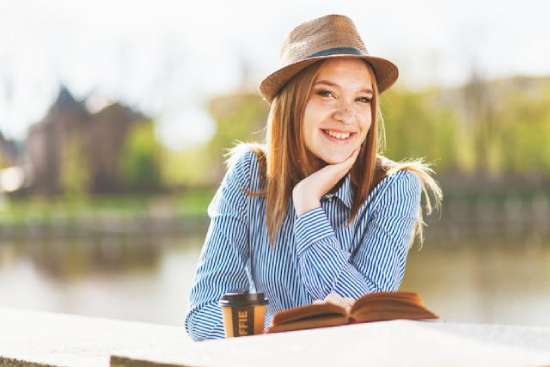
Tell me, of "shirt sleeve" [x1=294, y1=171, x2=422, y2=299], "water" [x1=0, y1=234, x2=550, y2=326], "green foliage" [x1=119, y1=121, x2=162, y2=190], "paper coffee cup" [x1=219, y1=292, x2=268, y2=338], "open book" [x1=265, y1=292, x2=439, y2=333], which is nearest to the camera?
"open book" [x1=265, y1=292, x2=439, y2=333]

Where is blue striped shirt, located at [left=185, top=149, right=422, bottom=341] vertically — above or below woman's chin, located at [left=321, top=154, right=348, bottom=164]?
below

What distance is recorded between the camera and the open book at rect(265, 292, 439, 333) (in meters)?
1.52

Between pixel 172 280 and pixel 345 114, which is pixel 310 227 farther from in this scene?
pixel 172 280

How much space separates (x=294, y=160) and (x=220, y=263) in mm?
255

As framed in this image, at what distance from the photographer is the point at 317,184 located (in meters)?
1.92

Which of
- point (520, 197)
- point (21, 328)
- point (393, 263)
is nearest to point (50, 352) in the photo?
point (21, 328)

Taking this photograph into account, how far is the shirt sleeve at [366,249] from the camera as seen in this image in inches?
73.7

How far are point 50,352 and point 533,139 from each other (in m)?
47.0

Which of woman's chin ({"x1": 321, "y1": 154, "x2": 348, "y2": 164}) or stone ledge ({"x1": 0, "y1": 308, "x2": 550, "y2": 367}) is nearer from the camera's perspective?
stone ledge ({"x1": 0, "y1": 308, "x2": 550, "y2": 367})

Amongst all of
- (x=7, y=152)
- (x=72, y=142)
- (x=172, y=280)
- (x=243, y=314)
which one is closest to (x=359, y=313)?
(x=243, y=314)

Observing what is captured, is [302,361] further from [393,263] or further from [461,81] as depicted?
[461,81]

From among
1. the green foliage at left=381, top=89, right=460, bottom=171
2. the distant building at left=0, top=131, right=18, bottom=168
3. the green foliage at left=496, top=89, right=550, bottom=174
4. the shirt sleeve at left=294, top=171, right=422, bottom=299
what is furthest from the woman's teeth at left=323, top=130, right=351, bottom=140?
the distant building at left=0, top=131, right=18, bottom=168

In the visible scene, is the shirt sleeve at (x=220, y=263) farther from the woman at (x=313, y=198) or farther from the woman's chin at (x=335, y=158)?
the woman's chin at (x=335, y=158)

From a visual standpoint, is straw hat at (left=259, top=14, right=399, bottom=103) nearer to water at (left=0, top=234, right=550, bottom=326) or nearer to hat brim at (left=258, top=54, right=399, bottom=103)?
hat brim at (left=258, top=54, right=399, bottom=103)
